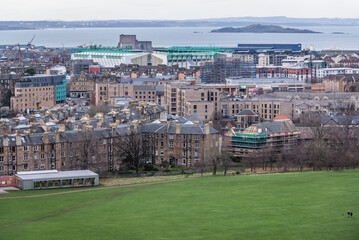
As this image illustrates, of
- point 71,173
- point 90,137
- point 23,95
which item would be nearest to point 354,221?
point 71,173

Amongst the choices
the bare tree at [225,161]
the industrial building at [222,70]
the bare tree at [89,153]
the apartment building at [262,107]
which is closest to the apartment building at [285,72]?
the industrial building at [222,70]

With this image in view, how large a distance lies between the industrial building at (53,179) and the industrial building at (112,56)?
114m

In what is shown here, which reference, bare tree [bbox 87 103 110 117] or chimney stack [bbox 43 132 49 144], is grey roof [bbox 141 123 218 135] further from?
bare tree [bbox 87 103 110 117]

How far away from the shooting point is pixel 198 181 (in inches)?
2141

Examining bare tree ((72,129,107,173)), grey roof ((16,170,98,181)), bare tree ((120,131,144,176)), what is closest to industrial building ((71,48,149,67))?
bare tree ((120,131,144,176))

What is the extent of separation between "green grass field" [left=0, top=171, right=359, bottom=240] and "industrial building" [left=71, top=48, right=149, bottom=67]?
382 feet

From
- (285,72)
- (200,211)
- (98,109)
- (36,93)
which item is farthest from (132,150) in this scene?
(285,72)

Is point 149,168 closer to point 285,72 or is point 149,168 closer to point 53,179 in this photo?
point 53,179

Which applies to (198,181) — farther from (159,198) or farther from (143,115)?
(143,115)

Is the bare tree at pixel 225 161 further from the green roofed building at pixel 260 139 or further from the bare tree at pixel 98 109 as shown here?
the bare tree at pixel 98 109

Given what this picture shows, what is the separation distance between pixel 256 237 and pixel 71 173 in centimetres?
2068

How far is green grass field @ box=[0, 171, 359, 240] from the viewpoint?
125 feet

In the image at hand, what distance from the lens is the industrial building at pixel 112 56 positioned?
16912cm

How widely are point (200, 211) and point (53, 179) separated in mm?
12798
